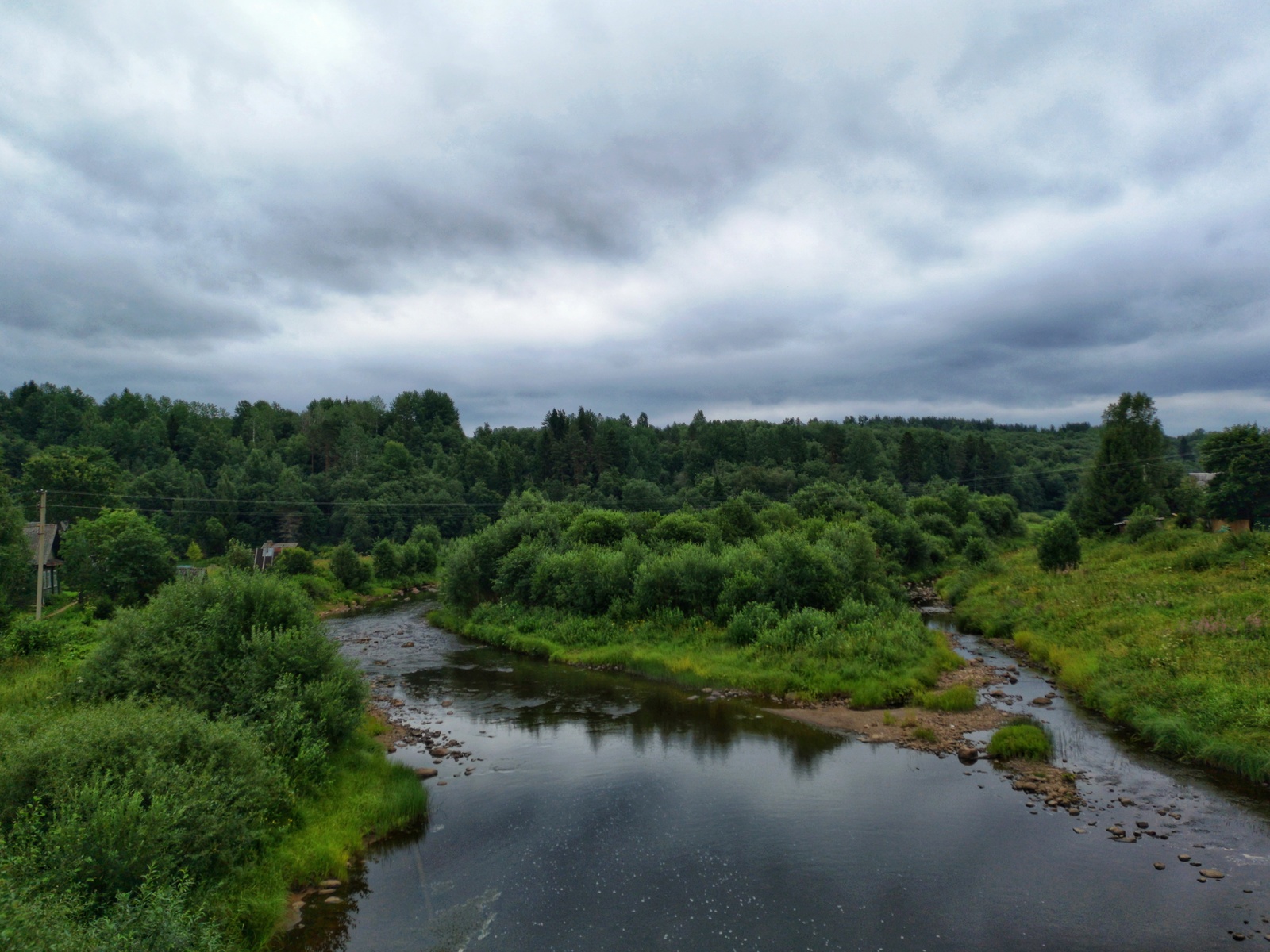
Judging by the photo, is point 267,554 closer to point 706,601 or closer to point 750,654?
point 706,601

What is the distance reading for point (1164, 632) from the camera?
1145 inches

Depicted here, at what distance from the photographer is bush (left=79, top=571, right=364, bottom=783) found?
19734mm

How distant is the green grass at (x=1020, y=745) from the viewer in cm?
2234

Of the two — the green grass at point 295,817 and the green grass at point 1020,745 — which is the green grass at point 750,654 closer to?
the green grass at point 1020,745

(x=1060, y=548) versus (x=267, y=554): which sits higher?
(x=1060, y=548)

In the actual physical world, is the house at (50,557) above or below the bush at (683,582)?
below

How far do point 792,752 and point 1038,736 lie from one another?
321 inches

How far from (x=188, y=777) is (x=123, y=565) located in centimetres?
4840

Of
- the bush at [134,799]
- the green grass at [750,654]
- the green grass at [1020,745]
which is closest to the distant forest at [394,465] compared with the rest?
the green grass at [750,654]

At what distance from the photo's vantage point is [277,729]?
756 inches

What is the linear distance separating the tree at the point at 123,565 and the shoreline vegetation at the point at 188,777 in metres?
28.5

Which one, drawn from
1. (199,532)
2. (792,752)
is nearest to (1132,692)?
(792,752)

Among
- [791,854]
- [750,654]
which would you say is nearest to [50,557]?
[750,654]

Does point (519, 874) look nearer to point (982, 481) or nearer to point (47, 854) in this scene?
point (47, 854)
